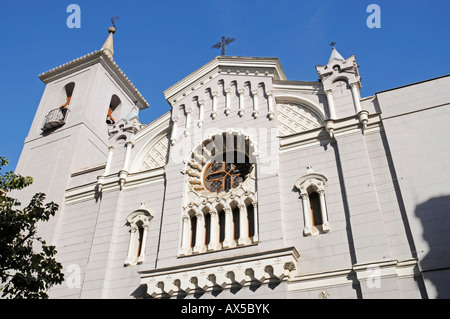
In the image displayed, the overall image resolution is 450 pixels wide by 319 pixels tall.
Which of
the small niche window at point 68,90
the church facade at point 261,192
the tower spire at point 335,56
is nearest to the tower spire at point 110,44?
the small niche window at point 68,90

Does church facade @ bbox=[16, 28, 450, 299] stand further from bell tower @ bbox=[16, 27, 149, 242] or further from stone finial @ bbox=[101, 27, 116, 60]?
stone finial @ bbox=[101, 27, 116, 60]

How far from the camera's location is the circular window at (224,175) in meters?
18.5

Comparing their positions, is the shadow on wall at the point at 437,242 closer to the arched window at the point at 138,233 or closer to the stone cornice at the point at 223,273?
the stone cornice at the point at 223,273

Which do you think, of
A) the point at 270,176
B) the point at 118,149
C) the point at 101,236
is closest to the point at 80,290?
the point at 101,236

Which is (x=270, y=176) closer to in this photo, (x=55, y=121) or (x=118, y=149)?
(x=118, y=149)

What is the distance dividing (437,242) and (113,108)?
77.4ft

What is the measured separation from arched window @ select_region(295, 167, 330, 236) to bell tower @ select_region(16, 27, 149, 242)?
36.0 feet

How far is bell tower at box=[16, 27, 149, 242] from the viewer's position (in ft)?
74.0

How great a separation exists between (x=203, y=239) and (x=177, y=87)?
9056 mm

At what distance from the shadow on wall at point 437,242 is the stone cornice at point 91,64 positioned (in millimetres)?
22142

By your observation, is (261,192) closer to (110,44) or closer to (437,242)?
(437,242)

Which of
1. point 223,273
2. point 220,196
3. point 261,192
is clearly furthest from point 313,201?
point 223,273

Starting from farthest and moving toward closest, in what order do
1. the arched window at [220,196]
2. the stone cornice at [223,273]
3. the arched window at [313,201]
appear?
the arched window at [220,196] → the arched window at [313,201] → the stone cornice at [223,273]
